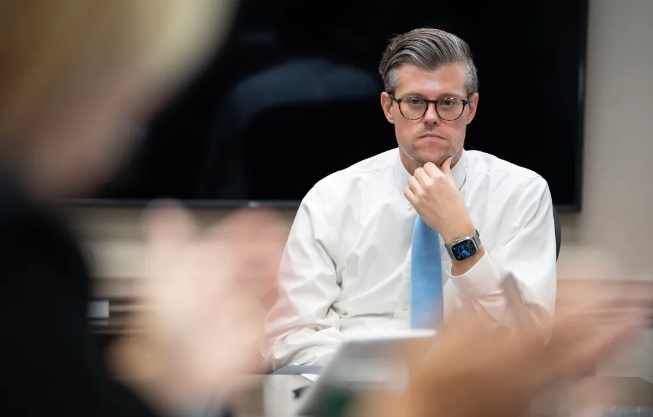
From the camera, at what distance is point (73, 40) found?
389mm

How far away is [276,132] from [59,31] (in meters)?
2.25

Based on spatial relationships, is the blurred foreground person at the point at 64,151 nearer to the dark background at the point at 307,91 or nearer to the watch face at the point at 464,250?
the watch face at the point at 464,250

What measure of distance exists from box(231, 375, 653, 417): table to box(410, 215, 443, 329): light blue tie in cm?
57

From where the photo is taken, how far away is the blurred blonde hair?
1.24 feet

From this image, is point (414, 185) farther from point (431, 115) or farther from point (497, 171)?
point (497, 171)

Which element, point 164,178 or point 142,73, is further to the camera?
point 164,178

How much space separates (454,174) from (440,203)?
0.26 metres

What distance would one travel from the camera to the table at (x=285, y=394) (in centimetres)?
70

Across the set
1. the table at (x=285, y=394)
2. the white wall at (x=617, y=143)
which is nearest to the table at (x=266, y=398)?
the table at (x=285, y=394)

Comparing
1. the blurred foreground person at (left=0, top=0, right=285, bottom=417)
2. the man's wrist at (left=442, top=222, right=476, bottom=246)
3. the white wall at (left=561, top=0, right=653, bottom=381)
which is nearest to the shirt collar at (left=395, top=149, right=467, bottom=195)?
the man's wrist at (left=442, top=222, right=476, bottom=246)

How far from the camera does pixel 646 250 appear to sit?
271cm

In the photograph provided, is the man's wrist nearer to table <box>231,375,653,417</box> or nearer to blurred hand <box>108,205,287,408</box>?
table <box>231,375,653,417</box>

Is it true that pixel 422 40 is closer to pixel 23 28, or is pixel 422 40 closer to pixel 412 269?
pixel 412 269

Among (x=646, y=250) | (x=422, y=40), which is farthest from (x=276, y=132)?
(x=646, y=250)
